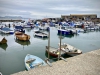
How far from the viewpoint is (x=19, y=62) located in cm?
1077

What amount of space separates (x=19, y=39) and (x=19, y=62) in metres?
9.90

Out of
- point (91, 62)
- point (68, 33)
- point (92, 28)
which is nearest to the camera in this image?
point (91, 62)

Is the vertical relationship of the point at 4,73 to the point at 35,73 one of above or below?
below

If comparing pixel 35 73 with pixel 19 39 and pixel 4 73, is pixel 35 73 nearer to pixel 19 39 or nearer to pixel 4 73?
pixel 4 73

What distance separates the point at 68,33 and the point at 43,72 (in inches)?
886

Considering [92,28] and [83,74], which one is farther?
[92,28]

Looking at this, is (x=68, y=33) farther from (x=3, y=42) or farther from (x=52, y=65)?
(x=52, y=65)

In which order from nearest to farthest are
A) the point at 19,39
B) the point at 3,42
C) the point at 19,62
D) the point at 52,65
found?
the point at 52,65
the point at 19,62
the point at 3,42
the point at 19,39

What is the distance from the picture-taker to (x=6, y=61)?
11141 millimetres

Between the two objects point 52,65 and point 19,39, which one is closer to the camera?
point 52,65

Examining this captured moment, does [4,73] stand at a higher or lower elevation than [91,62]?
lower

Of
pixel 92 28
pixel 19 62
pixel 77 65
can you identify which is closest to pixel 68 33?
pixel 92 28

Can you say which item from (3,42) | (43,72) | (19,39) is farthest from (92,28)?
(43,72)

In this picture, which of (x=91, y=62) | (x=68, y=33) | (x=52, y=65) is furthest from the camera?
(x=68, y=33)
